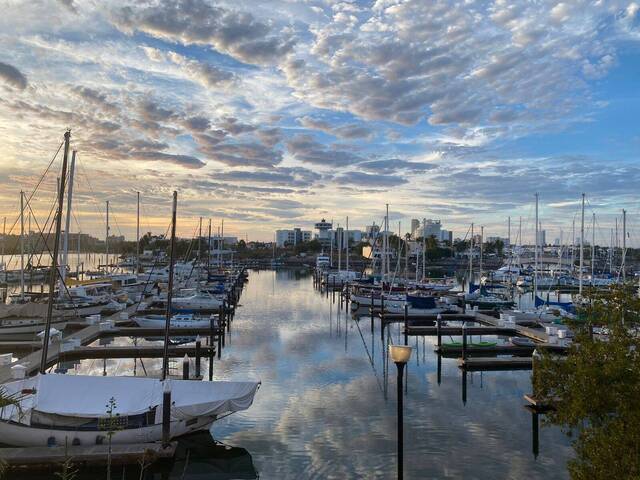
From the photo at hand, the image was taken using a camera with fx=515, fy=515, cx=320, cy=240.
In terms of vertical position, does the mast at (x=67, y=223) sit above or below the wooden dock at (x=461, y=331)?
above

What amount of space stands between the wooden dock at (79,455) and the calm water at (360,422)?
623mm

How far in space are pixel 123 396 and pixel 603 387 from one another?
47.2 feet

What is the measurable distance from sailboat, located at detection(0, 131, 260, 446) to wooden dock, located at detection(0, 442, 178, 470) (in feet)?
1.39

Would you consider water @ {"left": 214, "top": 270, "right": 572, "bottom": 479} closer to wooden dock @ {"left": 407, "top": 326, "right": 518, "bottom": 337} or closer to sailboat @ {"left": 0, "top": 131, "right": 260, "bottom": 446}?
sailboat @ {"left": 0, "top": 131, "right": 260, "bottom": 446}

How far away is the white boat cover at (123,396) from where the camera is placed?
54.9 ft

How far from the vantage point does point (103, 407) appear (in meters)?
16.8

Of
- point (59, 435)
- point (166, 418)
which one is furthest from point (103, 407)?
point (166, 418)

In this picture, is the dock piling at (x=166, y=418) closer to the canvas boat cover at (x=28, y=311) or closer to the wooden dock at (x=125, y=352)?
the wooden dock at (x=125, y=352)

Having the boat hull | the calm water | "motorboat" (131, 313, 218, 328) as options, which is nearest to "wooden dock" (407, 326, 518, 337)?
the calm water

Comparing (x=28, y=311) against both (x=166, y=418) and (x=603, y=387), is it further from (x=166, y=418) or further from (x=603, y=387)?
(x=603, y=387)

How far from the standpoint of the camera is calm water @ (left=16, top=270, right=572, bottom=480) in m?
16.8

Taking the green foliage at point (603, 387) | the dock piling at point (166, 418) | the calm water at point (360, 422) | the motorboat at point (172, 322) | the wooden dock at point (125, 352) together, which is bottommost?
the calm water at point (360, 422)

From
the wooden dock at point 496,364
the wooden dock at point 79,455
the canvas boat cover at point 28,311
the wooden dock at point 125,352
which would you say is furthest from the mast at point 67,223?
the wooden dock at point 496,364

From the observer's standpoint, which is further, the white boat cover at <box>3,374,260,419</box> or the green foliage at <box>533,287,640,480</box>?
the white boat cover at <box>3,374,260,419</box>
